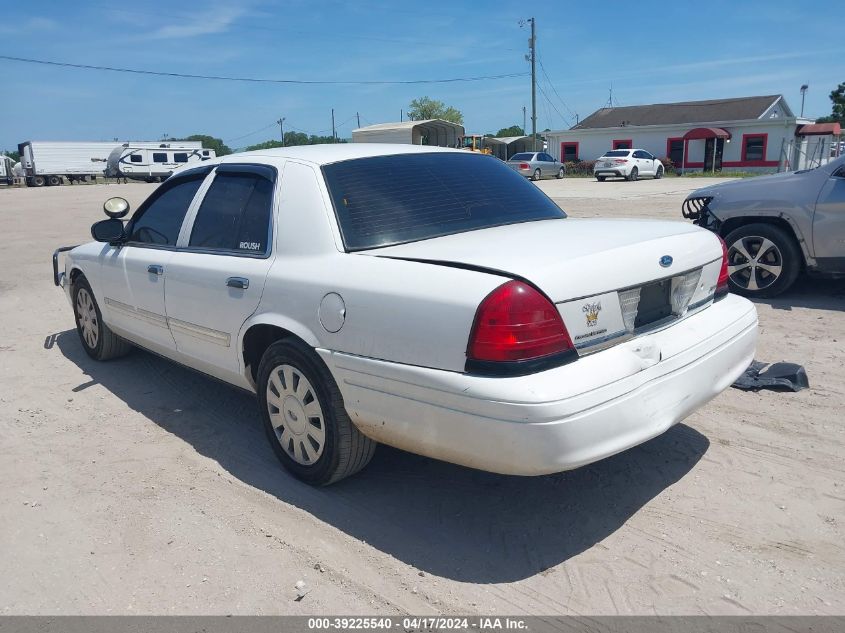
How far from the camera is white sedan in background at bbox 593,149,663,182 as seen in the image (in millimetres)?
35094

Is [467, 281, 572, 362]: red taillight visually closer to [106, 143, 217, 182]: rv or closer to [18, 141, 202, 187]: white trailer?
[106, 143, 217, 182]: rv

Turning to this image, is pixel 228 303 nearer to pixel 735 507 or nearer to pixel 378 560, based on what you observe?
pixel 378 560

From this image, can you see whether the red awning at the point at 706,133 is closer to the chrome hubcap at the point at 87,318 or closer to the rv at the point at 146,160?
the rv at the point at 146,160

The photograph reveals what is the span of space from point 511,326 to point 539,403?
308 mm

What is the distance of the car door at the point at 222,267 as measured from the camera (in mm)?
3676

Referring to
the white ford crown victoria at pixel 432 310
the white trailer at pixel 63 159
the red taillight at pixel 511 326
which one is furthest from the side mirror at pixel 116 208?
the white trailer at pixel 63 159

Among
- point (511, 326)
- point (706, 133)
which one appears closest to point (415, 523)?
point (511, 326)

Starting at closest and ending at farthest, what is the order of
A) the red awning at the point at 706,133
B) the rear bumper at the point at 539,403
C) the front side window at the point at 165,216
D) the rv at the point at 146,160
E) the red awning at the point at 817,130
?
the rear bumper at the point at 539,403 → the front side window at the point at 165,216 → the red awning at the point at 817,130 → the red awning at the point at 706,133 → the rv at the point at 146,160

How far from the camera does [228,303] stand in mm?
3764

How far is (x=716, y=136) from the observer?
4088 centimetres

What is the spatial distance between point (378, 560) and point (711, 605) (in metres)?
1.32

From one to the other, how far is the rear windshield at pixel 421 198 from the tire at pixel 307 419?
2.05ft

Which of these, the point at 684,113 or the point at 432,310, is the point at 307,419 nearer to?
the point at 432,310
